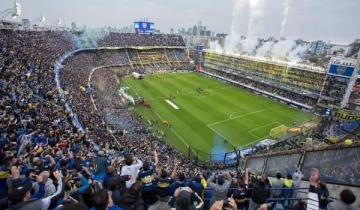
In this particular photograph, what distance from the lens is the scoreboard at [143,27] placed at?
88.5 meters

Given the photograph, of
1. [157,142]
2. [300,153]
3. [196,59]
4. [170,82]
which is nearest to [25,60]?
[157,142]

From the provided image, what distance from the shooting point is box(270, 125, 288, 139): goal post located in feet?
108

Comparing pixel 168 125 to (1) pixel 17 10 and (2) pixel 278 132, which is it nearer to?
(2) pixel 278 132

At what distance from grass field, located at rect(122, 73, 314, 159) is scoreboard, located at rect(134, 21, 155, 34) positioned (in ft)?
113

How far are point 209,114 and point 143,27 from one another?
58300 mm

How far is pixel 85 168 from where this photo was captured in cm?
753

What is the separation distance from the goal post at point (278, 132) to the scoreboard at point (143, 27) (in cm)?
6443

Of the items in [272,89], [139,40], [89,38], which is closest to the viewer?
[272,89]

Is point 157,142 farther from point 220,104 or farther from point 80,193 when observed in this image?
point 80,193

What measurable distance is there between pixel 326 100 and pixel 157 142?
31223 millimetres

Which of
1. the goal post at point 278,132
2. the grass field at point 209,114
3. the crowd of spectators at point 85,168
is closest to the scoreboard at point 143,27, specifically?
the grass field at point 209,114

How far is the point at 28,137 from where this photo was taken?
10195mm

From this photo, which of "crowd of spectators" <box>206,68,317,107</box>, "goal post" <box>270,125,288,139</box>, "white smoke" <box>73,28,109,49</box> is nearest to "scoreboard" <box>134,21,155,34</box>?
"white smoke" <box>73,28,109,49</box>

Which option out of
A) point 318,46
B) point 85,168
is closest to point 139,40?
point 85,168
